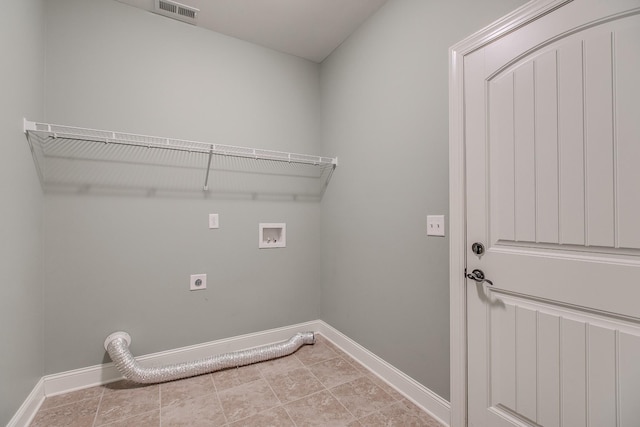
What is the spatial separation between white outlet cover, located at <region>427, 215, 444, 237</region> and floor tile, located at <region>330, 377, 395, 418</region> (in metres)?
1.13

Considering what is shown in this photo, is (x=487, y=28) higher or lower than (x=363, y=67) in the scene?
lower

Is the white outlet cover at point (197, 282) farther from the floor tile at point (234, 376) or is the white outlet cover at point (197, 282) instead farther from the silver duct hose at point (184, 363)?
the floor tile at point (234, 376)

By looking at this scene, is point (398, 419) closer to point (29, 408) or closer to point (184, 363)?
point (184, 363)

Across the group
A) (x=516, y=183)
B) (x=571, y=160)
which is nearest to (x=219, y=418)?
(x=516, y=183)

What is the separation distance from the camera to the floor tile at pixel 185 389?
1.82 metres

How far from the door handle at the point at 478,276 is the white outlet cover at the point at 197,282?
6.43 feet

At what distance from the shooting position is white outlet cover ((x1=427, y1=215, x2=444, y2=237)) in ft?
5.39

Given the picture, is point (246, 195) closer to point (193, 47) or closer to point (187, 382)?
point (193, 47)

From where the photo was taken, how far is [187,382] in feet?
6.56

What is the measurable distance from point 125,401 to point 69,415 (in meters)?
0.28

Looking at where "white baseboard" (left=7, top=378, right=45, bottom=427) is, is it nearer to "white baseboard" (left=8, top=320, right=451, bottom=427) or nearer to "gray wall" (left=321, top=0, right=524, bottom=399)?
"white baseboard" (left=8, top=320, right=451, bottom=427)

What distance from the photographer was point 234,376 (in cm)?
208

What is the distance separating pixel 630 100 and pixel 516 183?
1.48 ft

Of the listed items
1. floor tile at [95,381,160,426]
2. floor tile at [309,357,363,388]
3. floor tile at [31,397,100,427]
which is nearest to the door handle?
floor tile at [309,357,363,388]
